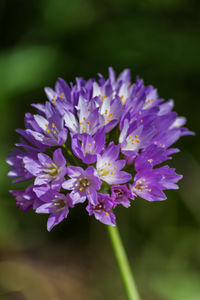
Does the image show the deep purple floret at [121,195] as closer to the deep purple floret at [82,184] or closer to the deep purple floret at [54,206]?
the deep purple floret at [82,184]

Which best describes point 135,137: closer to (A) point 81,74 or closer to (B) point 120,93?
(B) point 120,93

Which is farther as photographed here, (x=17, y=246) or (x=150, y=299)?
(x=17, y=246)

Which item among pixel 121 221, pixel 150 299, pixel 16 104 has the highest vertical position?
pixel 16 104

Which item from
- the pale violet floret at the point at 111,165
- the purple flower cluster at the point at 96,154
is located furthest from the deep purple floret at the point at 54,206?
the pale violet floret at the point at 111,165

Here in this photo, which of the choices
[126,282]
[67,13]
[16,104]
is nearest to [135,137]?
[126,282]

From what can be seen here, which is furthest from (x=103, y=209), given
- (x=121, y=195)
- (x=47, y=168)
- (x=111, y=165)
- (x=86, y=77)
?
(x=86, y=77)

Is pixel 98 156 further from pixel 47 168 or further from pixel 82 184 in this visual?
pixel 47 168
